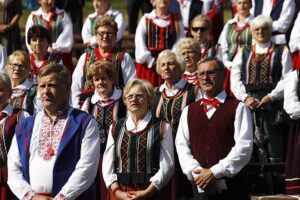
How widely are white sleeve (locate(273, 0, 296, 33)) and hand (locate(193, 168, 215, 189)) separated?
4.87 metres

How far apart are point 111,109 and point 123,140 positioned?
3.10 ft

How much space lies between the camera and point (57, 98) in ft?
26.5

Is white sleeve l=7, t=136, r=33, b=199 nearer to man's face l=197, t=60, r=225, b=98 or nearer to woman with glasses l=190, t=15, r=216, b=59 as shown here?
man's face l=197, t=60, r=225, b=98

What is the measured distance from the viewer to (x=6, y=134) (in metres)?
8.84

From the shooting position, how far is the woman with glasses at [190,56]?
10796 mm

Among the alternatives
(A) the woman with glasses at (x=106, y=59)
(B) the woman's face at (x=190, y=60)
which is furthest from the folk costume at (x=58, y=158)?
(B) the woman's face at (x=190, y=60)

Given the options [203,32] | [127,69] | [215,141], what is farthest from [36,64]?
[215,141]

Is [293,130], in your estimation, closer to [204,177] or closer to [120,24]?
Answer: [204,177]

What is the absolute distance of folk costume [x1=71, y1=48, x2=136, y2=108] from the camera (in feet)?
Answer: 34.7

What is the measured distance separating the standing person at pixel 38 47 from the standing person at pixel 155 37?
123 centimetres

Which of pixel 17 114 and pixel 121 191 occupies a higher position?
pixel 17 114

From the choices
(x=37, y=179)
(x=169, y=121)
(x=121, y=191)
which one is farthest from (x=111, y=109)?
(x=37, y=179)

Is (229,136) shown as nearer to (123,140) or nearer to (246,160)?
(246,160)

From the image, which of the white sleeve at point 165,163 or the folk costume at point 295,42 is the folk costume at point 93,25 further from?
the white sleeve at point 165,163
